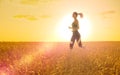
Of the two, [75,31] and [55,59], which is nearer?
[55,59]

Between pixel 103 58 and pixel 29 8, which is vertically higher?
pixel 29 8

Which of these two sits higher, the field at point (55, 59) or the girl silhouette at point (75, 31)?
the girl silhouette at point (75, 31)

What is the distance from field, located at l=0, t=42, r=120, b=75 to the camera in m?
3.46

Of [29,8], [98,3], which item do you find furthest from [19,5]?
[98,3]

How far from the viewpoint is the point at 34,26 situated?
4.14 meters

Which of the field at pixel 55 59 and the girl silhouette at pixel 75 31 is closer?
the field at pixel 55 59

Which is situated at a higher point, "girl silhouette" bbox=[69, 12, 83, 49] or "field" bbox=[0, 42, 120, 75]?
"girl silhouette" bbox=[69, 12, 83, 49]

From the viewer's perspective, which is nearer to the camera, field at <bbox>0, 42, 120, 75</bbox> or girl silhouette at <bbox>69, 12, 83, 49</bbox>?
field at <bbox>0, 42, 120, 75</bbox>

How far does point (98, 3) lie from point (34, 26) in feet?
3.33

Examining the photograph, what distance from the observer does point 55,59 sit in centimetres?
370

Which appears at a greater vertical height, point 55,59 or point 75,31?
point 75,31

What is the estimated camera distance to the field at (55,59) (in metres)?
3.46

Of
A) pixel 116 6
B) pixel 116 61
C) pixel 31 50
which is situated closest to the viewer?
pixel 116 61

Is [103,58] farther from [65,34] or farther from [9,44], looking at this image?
[9,44]
